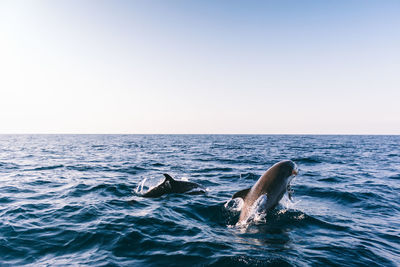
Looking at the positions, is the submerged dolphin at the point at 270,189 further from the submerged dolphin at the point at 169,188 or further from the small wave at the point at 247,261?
the submerged dolphin at the point at 169,188

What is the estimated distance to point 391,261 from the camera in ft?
16.9

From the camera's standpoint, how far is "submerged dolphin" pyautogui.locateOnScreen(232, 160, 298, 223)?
23.3 feet

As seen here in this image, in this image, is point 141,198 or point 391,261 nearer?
point 391,261

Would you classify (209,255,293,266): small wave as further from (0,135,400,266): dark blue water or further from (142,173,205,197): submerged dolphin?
(142,173,205,197): submerged dolphin

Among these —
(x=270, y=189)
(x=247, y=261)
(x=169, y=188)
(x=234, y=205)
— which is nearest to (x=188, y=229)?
(x=247, y=261)

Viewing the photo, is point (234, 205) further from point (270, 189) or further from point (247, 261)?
point (247, 261)

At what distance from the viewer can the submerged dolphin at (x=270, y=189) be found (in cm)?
710

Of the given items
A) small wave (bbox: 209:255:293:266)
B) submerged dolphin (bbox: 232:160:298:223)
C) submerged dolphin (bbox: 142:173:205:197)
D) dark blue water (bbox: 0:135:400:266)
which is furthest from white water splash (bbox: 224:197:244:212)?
small wave (bbox: 209:255:293:266)

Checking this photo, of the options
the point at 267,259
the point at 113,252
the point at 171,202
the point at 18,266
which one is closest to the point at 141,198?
the point at 171,202

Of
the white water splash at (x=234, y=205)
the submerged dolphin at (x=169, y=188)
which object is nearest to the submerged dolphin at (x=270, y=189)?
the white water splash at (x=234, y=205)

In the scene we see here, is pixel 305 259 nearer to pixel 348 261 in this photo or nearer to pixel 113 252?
pixel 348 261

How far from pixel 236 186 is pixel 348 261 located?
7.50 meters

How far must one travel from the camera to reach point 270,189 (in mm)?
7168

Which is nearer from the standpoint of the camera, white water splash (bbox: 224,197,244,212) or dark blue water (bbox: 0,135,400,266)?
dark blue water (bbox: 0,135,400,266)
